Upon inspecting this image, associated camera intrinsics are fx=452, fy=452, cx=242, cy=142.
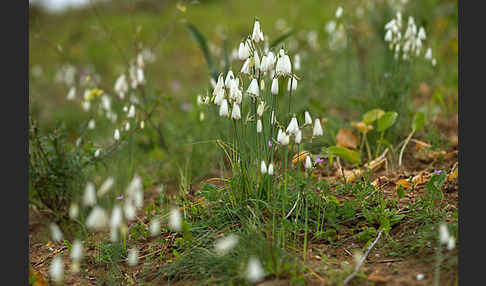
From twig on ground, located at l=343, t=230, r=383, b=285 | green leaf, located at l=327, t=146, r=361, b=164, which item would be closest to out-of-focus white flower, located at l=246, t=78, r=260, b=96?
twig on ground, located at l=343, t=230, r=383, b=285

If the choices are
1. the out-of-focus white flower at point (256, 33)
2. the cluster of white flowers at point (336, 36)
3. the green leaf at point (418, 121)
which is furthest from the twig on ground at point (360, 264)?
the cluster of white flowers at point (336, 36)

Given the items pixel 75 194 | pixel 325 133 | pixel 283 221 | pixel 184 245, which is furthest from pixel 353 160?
pixel 75 194

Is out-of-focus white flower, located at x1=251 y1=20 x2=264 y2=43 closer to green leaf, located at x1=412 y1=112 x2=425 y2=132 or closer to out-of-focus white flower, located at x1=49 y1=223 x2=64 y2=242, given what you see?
out-of-focus white flower, located at x1=49 y1=223 x2=64 y2=242

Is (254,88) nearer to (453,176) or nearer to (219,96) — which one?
(219,96)

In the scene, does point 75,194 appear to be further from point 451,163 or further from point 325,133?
point 451,163

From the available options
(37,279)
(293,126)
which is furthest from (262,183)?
(37,279)

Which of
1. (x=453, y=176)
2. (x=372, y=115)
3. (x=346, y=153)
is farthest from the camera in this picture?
(x=372, y=115)

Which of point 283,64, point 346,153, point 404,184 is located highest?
point 283,64
